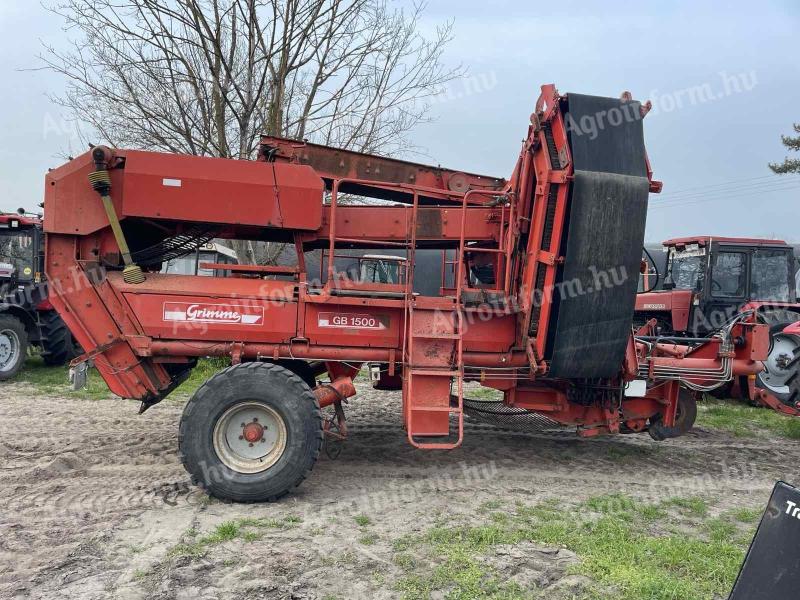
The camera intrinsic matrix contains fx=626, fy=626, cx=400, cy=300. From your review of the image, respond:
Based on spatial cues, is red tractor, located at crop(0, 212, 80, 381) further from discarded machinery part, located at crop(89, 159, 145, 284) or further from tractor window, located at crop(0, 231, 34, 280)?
discarded machinery part, located at crop(89, 159, 145, 284)

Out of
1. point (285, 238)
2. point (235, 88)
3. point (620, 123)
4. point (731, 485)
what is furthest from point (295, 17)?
point (731, 485)

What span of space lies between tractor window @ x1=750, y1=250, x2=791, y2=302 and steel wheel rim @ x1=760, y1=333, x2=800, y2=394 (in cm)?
150

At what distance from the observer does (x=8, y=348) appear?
33.3 ft

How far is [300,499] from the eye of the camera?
4711 mm

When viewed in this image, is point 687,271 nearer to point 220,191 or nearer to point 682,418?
point 682,418

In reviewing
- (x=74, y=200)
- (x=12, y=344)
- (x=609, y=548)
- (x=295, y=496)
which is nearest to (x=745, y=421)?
(x=609, y=548)

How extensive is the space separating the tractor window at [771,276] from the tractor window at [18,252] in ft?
40.4

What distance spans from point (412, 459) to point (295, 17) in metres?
8.06

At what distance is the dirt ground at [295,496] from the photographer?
3465 millimetres

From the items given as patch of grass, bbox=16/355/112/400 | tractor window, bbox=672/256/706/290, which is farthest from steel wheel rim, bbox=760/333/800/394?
patch of grass, bbox=16/355/112/400

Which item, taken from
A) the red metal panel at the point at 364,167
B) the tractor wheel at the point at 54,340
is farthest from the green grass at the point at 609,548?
the tractor wheel at the point at 54,340

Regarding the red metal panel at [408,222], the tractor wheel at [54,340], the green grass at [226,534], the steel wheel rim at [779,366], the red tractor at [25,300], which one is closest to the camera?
the green grass at [226,534]

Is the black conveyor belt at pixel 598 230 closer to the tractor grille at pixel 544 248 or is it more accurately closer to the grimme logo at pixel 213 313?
the tractor grille at pixel 544 248

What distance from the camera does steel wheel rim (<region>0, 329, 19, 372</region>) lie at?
10086 mm
